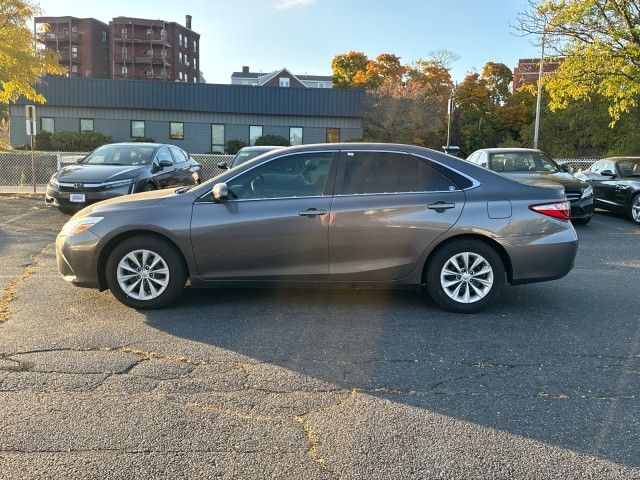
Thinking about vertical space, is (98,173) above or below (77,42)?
below

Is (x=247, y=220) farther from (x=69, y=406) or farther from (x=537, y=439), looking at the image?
(x=537, y=439)

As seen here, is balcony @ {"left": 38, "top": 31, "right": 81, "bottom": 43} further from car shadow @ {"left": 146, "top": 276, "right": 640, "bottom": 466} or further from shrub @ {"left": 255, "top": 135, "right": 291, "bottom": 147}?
car shadow @ {"left": 146, "top": 276, "right": 640, "bottom": 466}

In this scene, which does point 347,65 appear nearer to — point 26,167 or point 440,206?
point 26,167

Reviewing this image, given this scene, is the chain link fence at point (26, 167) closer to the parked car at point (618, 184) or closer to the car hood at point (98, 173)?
the car hood at point (98, 173)

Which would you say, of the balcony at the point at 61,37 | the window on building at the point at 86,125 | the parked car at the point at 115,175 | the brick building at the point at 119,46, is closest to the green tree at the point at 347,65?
the brick building at the point at 119,46

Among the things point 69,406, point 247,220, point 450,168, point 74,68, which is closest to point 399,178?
point 450,168

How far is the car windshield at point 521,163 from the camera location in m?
12.9

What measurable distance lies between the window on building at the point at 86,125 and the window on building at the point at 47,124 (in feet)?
5.43

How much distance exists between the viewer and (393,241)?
18.4 ft

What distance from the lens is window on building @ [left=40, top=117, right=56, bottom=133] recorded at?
117 ft

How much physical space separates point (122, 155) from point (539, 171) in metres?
8.84

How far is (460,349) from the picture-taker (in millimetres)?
4773

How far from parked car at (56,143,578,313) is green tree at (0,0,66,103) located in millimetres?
12752

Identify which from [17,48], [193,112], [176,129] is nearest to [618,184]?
[17,48]
